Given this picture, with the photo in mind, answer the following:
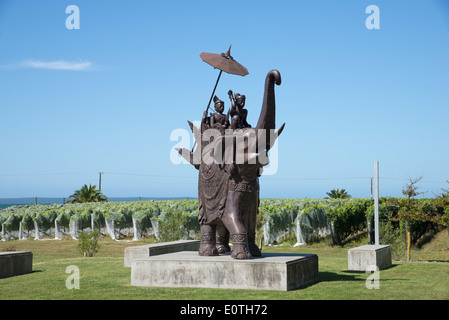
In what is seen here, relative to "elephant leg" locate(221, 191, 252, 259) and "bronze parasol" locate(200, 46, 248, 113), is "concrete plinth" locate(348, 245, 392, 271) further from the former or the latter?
"bronze parasol" locate(200, 46, 248, 113)

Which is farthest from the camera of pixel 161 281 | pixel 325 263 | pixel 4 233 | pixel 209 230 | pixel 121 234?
pixel 4 233

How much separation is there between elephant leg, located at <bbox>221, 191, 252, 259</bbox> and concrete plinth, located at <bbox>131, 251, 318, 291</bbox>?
0.22 metres

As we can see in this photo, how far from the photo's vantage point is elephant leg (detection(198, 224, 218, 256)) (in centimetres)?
1027

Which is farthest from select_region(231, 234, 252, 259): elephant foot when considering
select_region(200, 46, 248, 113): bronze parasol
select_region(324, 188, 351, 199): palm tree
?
select_region(324, 188, 351, 199): palm tree

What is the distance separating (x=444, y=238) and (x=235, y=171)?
1877cm

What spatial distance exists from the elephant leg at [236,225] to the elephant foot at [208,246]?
0.51m

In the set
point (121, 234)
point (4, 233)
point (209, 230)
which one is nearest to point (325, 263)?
point (209, 230)

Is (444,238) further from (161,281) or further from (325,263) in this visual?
(161,281)

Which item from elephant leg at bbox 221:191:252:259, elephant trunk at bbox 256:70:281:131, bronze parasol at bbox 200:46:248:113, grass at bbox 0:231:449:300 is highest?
bronze parasol at bbox 200:46:248:113

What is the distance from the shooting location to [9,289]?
32.1 feet

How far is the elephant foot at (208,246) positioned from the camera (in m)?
10.3

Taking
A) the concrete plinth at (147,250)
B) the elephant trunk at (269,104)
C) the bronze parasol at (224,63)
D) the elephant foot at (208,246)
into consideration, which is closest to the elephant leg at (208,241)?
the elephant foot at (208,246)

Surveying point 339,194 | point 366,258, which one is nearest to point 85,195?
point 339,194

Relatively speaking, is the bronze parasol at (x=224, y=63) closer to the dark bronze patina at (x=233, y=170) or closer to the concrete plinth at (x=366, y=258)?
the dark bronze patina at (x=233, y=170)
